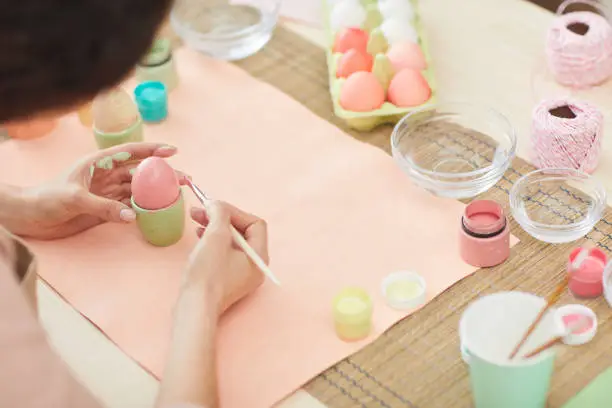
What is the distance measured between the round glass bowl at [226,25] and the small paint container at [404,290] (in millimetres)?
512

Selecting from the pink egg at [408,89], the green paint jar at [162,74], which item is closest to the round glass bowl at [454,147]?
the pink egg at [408,89]

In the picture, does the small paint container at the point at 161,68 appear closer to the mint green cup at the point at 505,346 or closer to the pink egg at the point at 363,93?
the pink egg at the point at 363,93

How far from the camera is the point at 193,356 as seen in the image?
32.1 inches

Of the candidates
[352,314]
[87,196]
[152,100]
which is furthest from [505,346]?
[152,100]

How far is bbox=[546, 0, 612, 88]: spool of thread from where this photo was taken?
1145 millimetres

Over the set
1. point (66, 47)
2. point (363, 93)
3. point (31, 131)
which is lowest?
point (31, 131)

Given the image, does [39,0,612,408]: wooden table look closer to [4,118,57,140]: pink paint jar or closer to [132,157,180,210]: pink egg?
[132,157,180,210]: pink egg

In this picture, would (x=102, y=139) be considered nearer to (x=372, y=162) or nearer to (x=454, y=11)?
(x=372, y=162)

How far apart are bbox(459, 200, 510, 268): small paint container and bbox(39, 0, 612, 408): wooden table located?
0.17 metres

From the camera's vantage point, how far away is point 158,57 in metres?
1.22

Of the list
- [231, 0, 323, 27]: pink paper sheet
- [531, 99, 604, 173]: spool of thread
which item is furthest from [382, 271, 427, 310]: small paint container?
[231, 0, 323, 27]: pink paper sheet

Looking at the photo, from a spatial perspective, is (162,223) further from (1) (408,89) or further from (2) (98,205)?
(1) (408,89)

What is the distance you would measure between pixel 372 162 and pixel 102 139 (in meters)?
0.34

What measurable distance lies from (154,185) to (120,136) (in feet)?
0.60
